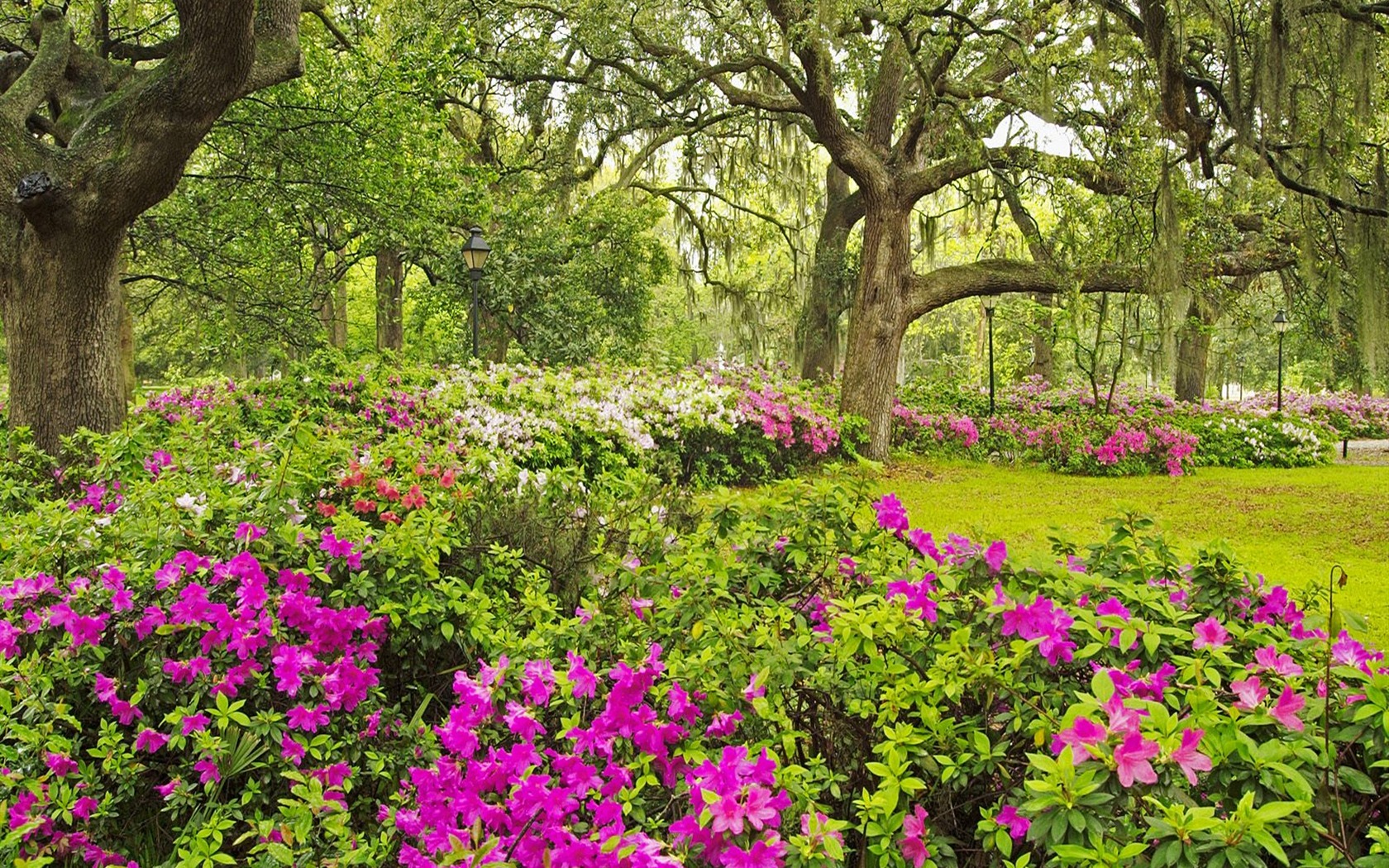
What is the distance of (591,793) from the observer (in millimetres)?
1760

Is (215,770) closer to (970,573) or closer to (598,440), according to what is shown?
(970,573)

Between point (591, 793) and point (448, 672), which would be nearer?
point (591, 793)

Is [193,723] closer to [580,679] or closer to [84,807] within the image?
[84,807]

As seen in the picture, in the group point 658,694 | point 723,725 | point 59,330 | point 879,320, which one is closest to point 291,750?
point 658,694

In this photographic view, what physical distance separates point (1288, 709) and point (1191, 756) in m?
0.27

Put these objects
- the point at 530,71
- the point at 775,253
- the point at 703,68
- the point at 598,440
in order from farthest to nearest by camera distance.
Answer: the point at 775,253
the point at 530,71
the point at 703,68
the point at 598,440

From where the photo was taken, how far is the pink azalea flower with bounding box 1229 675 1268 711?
1.50 metres

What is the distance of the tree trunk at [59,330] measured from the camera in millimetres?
6164

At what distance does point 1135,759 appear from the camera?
4.38 feet

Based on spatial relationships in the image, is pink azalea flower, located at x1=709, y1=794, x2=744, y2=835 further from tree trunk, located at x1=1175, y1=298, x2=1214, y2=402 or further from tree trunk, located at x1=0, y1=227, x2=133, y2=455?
tree trunk, located at x1=1175, y1=298, x2=1214, y2=402

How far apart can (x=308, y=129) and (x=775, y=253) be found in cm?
1956

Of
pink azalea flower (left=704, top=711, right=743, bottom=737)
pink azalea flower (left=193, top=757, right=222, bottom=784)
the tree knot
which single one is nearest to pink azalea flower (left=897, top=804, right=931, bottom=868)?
pink azalea flower (left=704, top=711, right=743, bottom=737)

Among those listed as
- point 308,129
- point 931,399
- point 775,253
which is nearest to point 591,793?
point 308,129

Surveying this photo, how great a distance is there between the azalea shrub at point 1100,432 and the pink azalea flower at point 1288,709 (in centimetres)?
1191
